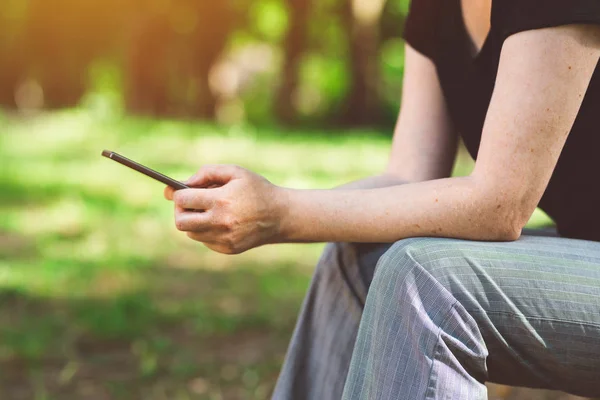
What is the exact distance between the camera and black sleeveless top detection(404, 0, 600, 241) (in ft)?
4.93

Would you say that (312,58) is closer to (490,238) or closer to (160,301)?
(160,301)

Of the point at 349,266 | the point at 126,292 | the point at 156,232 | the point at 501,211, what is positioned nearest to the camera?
the point at 501,211

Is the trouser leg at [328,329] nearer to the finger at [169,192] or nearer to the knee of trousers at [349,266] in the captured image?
the knee of trousers at [349,266]

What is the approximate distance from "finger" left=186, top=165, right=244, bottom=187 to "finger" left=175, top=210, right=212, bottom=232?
7 cm

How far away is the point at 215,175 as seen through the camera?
65.9 inches

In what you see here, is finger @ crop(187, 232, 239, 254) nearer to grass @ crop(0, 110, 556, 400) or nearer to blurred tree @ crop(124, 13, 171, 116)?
grass @ crop(0, 110, 556, 400)

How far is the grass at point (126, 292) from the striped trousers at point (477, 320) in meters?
1.42

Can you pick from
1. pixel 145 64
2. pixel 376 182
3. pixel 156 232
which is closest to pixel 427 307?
pixel 376 182

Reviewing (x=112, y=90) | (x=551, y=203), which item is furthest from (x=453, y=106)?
(x=112, y=90)

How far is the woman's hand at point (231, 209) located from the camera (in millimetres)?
1614

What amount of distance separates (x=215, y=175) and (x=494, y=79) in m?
0.60

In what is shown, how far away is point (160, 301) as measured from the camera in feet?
13.0

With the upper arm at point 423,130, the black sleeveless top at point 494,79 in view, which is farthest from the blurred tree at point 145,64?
the black sleeveless top at point 494,79

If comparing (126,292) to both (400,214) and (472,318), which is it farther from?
(472,318)
